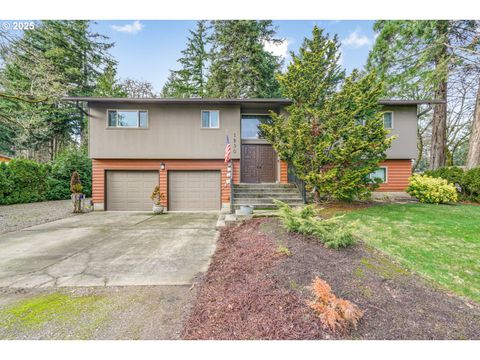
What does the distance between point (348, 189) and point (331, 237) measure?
3.55m

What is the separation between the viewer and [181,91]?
19.1 metres

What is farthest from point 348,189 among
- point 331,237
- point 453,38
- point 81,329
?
point 453,38

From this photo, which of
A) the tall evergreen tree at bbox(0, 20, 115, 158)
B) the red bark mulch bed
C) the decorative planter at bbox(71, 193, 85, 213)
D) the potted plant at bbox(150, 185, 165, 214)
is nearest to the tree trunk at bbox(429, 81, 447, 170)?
the red bark mulch bed

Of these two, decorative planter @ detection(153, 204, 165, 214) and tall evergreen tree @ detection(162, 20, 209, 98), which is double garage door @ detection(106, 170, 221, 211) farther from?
tall evergreen tree @ detection(162, 20, 209, 98)

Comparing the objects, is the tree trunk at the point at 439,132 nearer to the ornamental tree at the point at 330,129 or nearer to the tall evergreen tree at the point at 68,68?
the ornamental tree at the point at 330,129

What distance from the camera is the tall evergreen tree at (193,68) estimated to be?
747 inches

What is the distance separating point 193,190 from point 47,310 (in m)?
7.15

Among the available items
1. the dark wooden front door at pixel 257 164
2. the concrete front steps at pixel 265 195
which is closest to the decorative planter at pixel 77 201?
the concrete front steps at pixel 265 195

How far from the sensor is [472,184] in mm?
8039

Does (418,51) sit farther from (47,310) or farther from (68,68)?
(68,68)

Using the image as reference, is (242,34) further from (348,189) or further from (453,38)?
(348,189)

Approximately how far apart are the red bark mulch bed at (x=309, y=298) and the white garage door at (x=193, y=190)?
6.09 m

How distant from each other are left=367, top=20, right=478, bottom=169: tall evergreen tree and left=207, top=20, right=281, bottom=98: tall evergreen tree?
688 cm

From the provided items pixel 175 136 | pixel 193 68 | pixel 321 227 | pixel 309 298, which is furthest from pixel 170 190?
pixel 193 68
